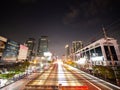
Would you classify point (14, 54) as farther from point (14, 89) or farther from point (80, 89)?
point (80, 89)

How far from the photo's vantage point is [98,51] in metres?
81.1

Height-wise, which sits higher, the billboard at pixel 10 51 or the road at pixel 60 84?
the billboard at pixel 10 51

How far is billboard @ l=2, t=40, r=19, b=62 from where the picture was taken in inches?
3427

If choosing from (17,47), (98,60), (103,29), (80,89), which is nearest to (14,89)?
(80,89)

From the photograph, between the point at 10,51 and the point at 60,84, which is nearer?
the point at 60,84

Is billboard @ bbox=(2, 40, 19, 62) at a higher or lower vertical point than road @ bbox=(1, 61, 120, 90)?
higher

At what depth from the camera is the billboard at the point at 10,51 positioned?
87.0 m

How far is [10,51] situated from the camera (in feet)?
313

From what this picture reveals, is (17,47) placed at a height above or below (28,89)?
above

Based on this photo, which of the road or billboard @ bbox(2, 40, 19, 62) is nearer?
the road

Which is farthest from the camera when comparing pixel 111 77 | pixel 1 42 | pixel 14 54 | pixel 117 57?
pixel 14 54

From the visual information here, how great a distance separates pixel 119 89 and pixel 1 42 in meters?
84.0

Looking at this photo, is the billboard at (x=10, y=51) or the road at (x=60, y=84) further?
the billboard at (x=10, y=51)

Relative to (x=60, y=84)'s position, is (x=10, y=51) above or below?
above
